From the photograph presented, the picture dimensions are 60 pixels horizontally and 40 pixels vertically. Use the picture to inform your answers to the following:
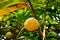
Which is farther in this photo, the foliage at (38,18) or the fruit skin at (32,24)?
the foliage at (38,18)

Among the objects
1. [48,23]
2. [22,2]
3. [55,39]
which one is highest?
[22,2]

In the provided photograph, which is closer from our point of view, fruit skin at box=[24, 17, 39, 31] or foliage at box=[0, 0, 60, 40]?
fruit skin at box=[24, 17, 39, 31]

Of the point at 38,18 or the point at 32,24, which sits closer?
the point at 32,24

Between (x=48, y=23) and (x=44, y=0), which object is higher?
(x=44, y=0)

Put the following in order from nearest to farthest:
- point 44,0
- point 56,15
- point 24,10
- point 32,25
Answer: point 32,25 → point 44,0 → point 24,10 → point 56,15

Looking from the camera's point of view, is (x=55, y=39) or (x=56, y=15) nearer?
(x=55, y=39)

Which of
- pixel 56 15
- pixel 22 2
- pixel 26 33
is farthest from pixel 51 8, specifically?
pixel 22 2

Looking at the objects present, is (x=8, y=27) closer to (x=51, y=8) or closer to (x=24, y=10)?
(x=24, y=10)

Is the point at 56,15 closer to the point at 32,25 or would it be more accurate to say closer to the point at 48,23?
the point at 48,23

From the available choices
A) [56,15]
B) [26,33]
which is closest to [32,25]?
[26,33]

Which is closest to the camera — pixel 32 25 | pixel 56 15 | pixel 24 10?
pixel 32 25
